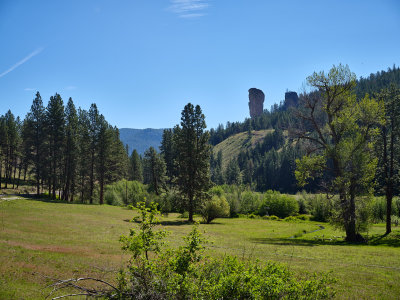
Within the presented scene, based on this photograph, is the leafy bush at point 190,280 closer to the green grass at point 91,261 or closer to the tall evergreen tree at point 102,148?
the green grass at point 91,261

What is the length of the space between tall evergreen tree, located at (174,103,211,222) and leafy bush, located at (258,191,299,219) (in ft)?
115

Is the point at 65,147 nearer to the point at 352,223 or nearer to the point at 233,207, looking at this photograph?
the point at 233,207

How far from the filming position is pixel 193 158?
48781mm

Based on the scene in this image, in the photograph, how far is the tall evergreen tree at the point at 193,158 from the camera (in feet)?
159

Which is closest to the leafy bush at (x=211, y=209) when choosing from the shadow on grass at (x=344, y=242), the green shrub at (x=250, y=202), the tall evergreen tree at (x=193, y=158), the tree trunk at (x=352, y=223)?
the tall evergreen tree at (x=193, y=158)

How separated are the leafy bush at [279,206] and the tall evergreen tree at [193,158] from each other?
35023 millimetres

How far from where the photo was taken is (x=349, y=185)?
26.7 m

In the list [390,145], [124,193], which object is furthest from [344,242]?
[124,193]

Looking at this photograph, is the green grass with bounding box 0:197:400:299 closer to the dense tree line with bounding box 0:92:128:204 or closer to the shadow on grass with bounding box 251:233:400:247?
the shadow on grass with bounding box 251:233:400:247

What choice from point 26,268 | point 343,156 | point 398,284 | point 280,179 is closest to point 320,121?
point 343,156

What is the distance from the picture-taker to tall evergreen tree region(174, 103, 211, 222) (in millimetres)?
48375

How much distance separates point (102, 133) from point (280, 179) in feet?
378

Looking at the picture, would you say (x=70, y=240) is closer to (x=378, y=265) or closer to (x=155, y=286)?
(x=155, y=286)

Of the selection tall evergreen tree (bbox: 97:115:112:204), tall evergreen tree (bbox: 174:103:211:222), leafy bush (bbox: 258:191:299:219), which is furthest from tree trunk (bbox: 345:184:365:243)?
tall evergreen tree (bbox: 97:115:112:204)
